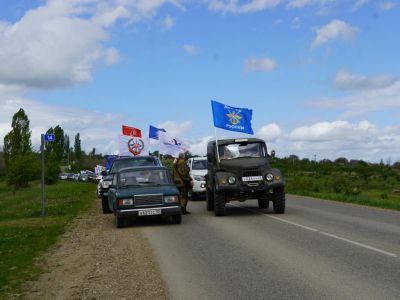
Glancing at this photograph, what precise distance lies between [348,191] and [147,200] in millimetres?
19792

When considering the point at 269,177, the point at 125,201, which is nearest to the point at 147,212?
the point at 125,201

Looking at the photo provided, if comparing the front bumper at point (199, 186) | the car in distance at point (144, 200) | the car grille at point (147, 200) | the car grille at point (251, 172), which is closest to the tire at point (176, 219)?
the car in distance at point (144, 200)

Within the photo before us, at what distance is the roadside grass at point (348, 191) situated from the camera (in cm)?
2200

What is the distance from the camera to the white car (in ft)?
75.3

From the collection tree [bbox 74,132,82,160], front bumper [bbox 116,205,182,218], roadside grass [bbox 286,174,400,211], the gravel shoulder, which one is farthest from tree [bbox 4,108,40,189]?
tree [bbox 74,132,82,160]

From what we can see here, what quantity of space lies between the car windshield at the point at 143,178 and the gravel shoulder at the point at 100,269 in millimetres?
1952

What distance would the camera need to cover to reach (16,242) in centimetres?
1153

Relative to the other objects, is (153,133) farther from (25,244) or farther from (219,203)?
(25,244)

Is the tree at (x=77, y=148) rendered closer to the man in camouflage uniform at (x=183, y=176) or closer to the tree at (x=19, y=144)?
the tree at (x=19, y=144)

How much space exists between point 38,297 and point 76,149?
138 metres

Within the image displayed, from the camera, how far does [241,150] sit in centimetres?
1647

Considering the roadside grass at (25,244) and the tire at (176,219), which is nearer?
the roadside grass at (25,244)

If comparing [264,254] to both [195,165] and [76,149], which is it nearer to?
[195,165]

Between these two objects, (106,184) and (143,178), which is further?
(106,184)
